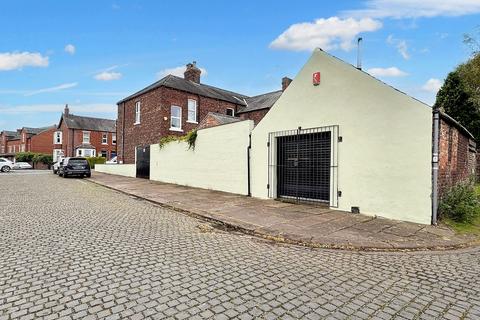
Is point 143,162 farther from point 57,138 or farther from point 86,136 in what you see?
point 57,138

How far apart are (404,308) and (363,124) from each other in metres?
6.30

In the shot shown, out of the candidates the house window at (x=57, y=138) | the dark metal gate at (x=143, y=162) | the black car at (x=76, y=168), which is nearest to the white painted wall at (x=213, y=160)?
the dark metal gate at (x=143, y=162)

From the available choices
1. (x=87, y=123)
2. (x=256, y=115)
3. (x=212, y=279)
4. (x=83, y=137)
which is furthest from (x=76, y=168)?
(x=87, y=123)

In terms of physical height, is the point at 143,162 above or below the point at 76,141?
below

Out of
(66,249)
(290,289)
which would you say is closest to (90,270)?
(66,249)

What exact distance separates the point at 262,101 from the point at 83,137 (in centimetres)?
3822

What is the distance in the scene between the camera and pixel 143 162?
73.1ft

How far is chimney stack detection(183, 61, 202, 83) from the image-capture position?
27625mm

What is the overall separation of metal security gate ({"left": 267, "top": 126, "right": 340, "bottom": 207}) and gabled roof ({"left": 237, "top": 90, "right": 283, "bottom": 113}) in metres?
14.9

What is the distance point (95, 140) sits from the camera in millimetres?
53719

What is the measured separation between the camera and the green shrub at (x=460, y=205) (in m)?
7.67

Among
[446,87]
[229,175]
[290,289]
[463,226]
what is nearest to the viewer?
[290,289]

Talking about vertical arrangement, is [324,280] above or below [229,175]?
below

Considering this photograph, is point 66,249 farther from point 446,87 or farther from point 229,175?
point 446,87
